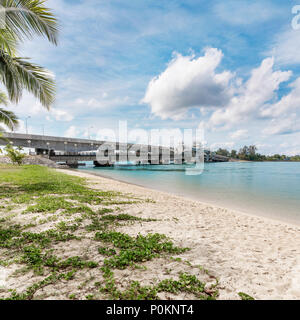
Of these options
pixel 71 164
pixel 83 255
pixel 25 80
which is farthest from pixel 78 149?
pixel 83 255

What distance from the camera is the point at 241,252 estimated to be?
449 centimetres

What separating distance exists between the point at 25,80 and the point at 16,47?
142 centimetres

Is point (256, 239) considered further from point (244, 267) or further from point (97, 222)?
point (97, 222)

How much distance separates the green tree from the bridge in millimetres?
42987

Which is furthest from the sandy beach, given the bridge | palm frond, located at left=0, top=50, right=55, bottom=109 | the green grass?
the bridge

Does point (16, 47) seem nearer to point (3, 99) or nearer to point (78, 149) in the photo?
point (3, 99)

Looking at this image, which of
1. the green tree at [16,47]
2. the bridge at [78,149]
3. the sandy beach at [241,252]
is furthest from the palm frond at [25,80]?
the bridge at [78,149]

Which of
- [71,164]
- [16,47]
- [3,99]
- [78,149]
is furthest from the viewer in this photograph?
[71,164]

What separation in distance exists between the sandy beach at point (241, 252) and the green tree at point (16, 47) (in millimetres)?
8062

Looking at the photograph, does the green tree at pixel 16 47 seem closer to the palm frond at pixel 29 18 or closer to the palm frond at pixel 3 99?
the palm frond at pixel 29 18

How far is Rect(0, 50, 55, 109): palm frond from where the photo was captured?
335 inches

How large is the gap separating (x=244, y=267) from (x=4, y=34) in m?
10.6
